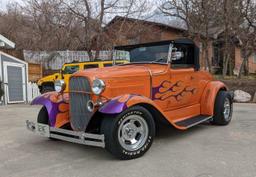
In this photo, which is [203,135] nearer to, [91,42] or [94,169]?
[94,169]

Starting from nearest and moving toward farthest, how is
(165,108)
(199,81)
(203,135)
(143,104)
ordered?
(143,104)
(165,108)
(203,135)
(199,81)

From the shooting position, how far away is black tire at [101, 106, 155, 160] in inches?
165

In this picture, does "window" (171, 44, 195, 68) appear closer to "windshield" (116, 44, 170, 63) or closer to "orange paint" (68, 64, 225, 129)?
"orange paint" (68, 64, 225, 129)

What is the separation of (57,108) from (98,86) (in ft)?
4.17

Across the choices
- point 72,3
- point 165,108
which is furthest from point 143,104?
point 72,3

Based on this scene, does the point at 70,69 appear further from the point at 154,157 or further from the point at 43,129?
the point at 154,157

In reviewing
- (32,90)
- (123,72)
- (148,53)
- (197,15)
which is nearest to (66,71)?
(32,90)

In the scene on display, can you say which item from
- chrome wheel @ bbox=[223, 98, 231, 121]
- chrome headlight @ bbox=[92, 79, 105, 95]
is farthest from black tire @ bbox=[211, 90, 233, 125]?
chrome headlight @ bbox=[92, 79, 105, 95]

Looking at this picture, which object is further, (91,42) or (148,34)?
(148,34)

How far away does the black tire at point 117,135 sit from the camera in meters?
4.18

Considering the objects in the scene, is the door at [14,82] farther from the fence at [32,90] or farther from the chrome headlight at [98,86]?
the chrome headlight at [98,86]

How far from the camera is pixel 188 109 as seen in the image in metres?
6.13

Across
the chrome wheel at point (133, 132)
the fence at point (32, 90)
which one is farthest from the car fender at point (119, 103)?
the fence at point (32, 90)

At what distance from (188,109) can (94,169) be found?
9.28 ft
